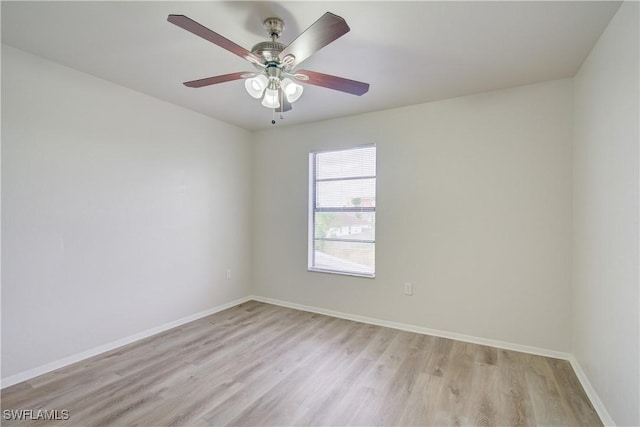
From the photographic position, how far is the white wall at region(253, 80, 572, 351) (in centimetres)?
264

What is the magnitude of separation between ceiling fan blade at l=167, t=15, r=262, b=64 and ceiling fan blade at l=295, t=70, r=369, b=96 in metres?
0.30

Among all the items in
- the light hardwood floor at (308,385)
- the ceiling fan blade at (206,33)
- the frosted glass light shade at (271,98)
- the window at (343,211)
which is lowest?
the light hardwood floor at (308,385)

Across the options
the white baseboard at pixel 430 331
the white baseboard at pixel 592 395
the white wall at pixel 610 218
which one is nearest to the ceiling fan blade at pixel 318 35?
the white wall at pixel 610 218

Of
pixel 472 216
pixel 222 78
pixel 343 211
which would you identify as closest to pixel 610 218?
pixel 472 216

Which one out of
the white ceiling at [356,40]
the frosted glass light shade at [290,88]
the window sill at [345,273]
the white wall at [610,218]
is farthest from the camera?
the window sill at [345,273]

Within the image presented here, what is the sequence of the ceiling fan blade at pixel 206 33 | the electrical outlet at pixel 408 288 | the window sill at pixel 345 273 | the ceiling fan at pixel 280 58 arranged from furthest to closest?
the window sill at pixel 345 273, the electrical outlet at pixel 408 288, the ceiling fan at pixel 280 58, the ceiling fan blade at pixel 206 33

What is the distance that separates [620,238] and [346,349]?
7.06ft

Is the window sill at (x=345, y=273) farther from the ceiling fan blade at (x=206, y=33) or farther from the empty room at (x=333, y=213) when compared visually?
the ceiling fan blade at (x=206, y=33)

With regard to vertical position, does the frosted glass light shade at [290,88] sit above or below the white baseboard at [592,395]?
above

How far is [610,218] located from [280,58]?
2207 millimetres

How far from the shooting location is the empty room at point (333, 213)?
71.5 inches

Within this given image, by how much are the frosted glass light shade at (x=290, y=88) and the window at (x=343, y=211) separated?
1652mm

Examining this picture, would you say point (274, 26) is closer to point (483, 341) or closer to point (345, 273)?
point (345, 273)

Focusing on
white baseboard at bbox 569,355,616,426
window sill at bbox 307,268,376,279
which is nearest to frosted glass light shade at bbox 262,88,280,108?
window sill at bbox 307,268,376,279
